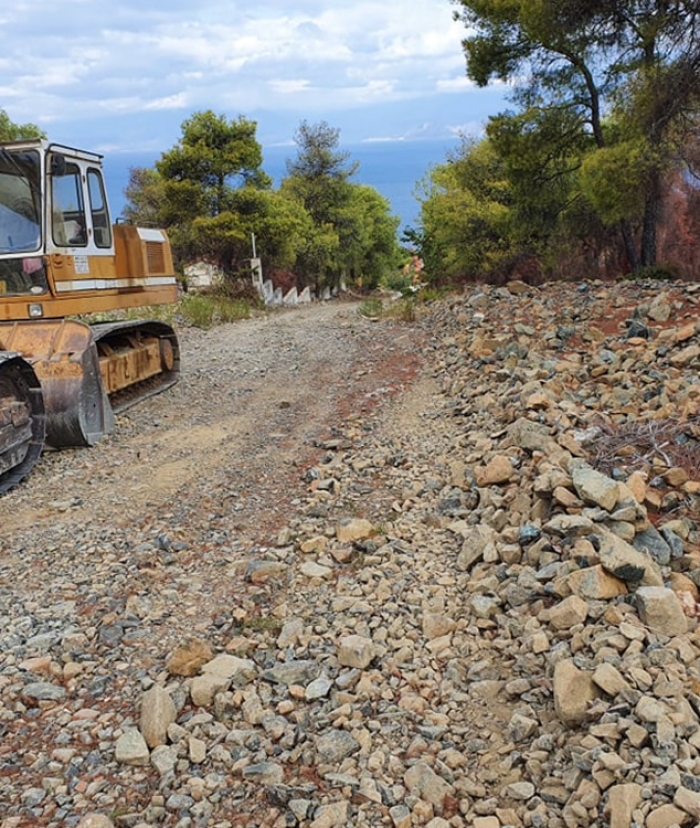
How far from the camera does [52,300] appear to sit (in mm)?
7172

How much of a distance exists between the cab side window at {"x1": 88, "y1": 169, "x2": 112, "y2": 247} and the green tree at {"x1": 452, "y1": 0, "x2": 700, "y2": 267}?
852cm

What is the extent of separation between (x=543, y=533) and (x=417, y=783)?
Result: 1629mm

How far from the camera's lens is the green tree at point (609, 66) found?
457 inches

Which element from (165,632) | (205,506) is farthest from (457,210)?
(165,632)

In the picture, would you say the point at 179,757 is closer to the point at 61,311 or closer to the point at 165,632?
the point at 165,632

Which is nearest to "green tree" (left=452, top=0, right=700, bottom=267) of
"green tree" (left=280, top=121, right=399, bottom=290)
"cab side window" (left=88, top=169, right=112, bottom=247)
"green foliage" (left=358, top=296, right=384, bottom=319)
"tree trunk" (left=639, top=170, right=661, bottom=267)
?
"tree trunk" (left=639, top=170, right=661, bottom=267)

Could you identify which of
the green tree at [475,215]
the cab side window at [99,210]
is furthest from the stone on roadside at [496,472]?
the green tree at [475,215]

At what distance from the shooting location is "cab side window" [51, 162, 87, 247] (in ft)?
23.9

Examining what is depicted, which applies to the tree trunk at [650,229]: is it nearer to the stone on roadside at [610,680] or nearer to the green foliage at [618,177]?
the green foliage at [618,177]

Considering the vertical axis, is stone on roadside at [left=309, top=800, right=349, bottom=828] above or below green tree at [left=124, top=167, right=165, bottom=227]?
below

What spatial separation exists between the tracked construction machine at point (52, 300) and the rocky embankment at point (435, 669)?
2.45 m

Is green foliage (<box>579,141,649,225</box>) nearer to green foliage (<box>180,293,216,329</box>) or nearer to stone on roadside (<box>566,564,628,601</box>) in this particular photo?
green foliage (<box>180,293,216,329</box>)

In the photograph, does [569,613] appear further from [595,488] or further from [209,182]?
[209,182]

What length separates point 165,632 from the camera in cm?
365
